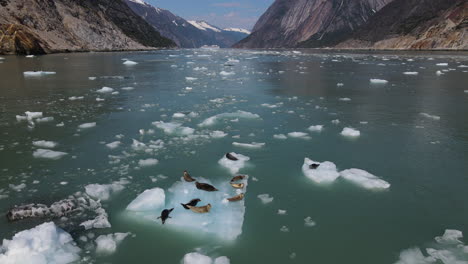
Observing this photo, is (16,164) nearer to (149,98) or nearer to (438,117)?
(149,98)

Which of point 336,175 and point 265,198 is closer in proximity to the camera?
point 265,198

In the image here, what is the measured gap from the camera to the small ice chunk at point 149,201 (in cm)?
429

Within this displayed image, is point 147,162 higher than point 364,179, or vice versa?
point 364,179

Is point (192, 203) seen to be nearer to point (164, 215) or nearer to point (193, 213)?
point (193, 213)

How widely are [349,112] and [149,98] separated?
6.74 metres

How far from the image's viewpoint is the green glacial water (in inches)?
139

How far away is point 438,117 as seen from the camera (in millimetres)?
8859

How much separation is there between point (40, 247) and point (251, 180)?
110 inches

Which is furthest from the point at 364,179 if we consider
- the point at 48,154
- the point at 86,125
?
the point at 86,125

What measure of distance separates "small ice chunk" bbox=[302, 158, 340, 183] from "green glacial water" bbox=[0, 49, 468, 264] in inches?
0.8

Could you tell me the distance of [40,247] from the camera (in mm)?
3363

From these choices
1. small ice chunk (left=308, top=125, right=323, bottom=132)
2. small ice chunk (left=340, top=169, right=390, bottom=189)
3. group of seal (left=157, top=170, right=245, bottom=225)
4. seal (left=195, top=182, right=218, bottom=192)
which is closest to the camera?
group of seal (left=157, top=170, right=245, bottom=225)

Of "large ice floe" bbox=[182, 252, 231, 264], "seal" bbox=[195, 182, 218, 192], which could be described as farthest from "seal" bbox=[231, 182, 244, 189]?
"large ice floe" bbox=[182, 252, 231, 264]

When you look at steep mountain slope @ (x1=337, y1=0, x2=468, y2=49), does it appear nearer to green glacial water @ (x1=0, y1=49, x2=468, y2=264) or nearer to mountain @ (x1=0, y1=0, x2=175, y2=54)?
mountain @ (x1=0, y1=0, x2=175, y2=54)
